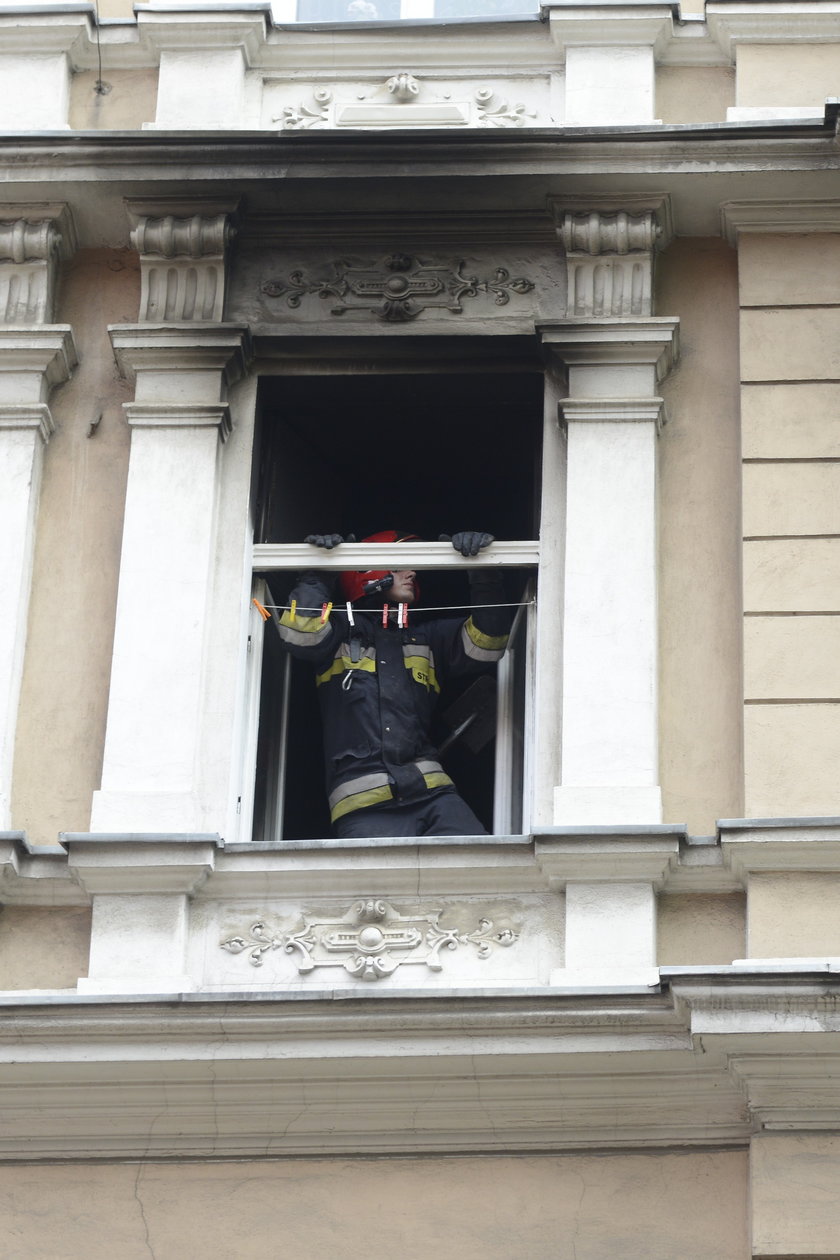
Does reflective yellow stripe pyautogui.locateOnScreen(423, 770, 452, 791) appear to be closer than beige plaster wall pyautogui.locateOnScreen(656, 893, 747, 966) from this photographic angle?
No

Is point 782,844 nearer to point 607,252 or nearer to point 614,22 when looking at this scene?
point 607,252

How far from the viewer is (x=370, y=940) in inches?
391

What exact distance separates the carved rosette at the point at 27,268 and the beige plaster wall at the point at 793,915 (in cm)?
374

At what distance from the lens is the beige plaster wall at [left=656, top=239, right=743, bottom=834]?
1028 cm

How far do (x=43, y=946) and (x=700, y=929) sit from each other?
7.64 feet

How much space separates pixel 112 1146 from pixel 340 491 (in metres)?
3.58

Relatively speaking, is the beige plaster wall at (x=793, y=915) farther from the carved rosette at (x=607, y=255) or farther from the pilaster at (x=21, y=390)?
the pilaster at (x=21, y=390)

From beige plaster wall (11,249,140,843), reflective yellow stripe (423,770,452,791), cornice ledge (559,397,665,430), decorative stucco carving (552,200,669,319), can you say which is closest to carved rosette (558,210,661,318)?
decorative stucco carving (552,200,669,319)

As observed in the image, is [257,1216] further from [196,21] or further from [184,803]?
[196,21]

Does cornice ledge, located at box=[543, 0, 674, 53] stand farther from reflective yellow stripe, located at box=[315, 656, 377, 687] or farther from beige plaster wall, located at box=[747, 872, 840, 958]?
beige plaster wall, located at box=[747, 872, 840, 958]

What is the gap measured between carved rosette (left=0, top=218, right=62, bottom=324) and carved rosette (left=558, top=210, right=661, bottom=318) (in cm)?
206

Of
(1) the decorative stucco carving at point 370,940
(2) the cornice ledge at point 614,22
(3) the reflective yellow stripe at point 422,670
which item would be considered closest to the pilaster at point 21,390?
(1) the decorative stucco carving at point 370,940

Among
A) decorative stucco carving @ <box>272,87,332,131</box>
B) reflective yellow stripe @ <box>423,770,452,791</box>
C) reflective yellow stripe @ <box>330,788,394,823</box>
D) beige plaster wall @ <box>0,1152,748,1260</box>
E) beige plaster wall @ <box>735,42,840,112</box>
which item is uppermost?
beige plaster wall @ <box>735,42,840,112</box>

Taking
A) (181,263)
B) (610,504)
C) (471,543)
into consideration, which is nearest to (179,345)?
(181,263)
